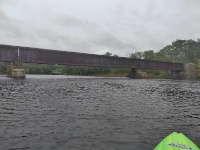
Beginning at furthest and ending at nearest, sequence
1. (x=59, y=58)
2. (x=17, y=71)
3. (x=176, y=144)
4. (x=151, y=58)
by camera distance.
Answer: (x=151, y=58) → (x=59, y=58) → (x=17, y=71) → (x=176, y=144)

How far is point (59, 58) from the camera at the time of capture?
2239 inches

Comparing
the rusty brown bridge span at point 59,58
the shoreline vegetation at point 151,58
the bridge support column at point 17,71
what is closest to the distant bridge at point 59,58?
the rusty brown bridge span at point 59,58

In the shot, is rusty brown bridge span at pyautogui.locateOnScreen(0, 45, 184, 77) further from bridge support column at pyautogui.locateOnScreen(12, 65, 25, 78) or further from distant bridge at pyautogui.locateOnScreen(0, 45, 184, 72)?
bridge support column at pyautogui.locateOnScreen(12, 65, 25, 78)

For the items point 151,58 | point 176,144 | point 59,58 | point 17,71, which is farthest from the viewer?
point 151,58

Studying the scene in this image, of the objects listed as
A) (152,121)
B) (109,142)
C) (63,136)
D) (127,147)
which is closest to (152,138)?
(127,147)

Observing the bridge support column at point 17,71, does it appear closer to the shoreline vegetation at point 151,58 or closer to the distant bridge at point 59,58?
the distant bridge at point 59,58

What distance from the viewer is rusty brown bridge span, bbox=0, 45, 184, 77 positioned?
4891 cm

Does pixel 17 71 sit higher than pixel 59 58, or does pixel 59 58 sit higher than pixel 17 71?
pixel 59 58

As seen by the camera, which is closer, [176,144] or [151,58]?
[176,144]

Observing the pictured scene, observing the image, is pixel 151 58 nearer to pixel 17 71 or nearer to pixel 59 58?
pixel 59 58

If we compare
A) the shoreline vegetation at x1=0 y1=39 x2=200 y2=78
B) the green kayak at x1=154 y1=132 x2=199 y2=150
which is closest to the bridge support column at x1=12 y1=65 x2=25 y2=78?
the green kayak at x1=154 y1=132 x2=199 y2=150

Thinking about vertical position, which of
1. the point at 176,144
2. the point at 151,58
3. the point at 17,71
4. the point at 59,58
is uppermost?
the point at 151,58

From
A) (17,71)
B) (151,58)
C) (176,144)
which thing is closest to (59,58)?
(17,71)

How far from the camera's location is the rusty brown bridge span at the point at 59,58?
1925 inches
